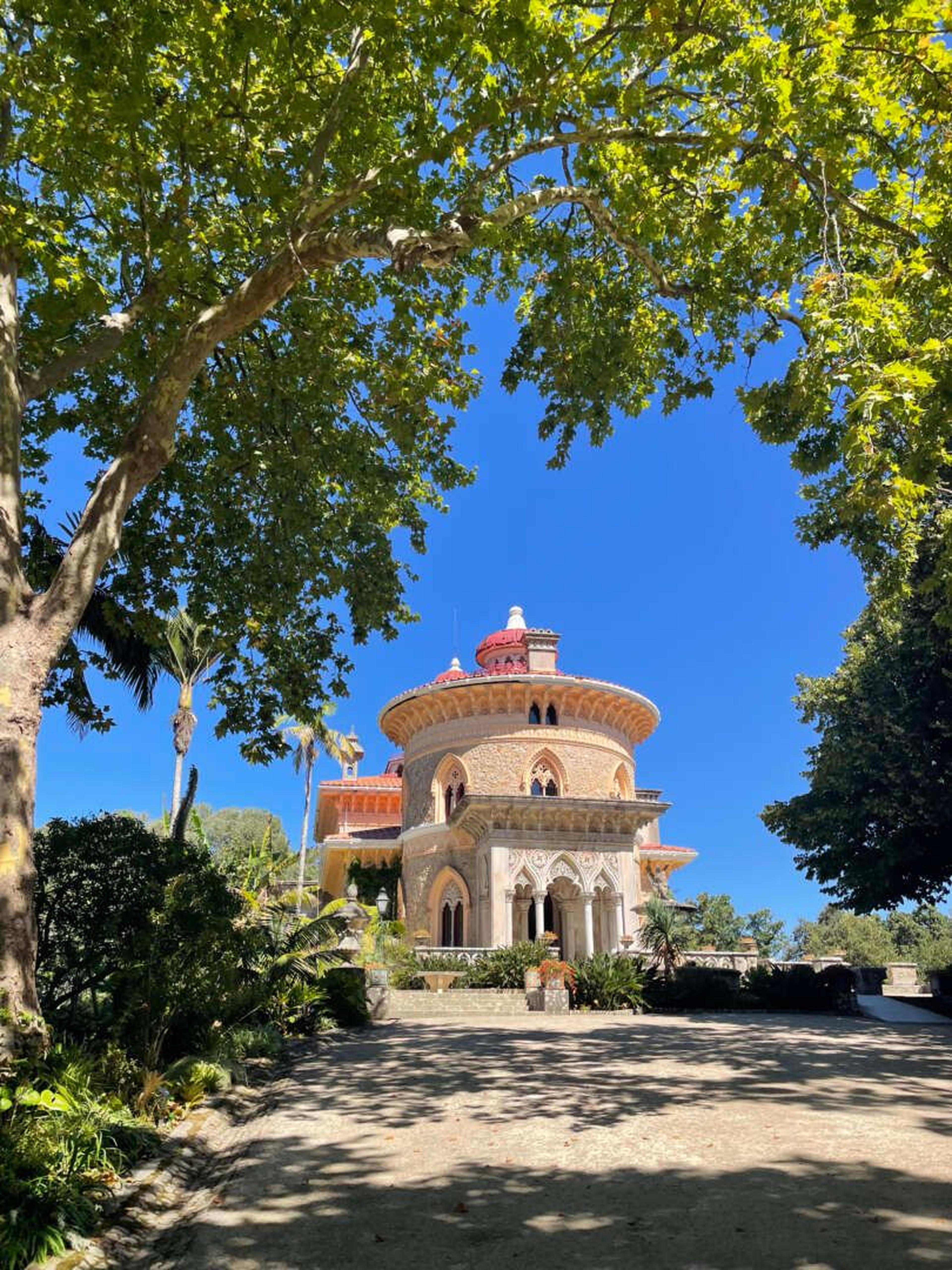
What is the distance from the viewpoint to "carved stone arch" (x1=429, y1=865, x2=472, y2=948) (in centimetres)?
3073

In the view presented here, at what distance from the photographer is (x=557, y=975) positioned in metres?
19.4

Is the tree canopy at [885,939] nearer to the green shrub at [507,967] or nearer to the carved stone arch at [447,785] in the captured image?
the carved stone arch at [447,785]

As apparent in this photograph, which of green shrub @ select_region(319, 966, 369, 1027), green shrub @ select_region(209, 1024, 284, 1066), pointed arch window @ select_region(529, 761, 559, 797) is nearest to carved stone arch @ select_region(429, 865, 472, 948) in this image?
pointed arch window @ select_region(529, 761, 559, 797)

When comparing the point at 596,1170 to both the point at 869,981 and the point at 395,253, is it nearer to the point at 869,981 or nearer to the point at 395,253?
the point at 395,253

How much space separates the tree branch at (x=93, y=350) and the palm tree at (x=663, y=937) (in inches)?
717

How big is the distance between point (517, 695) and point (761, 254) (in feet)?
74.1

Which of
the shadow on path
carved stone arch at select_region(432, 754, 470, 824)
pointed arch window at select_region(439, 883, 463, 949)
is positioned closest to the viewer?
the shadow on path

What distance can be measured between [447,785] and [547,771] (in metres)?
4.15

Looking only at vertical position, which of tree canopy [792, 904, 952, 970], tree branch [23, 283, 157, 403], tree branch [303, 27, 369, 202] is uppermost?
tree branch [303, 27, 369, 202]

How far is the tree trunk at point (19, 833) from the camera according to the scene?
19.8 feet

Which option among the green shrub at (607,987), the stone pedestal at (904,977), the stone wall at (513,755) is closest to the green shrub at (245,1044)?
the green shrub at (607,987)

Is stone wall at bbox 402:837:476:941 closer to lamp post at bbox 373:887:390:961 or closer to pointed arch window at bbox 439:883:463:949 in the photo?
pointed arch window at bbox 439:883:463:949

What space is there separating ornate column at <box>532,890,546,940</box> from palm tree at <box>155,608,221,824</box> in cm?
1176

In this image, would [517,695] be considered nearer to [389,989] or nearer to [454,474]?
[389,989]
